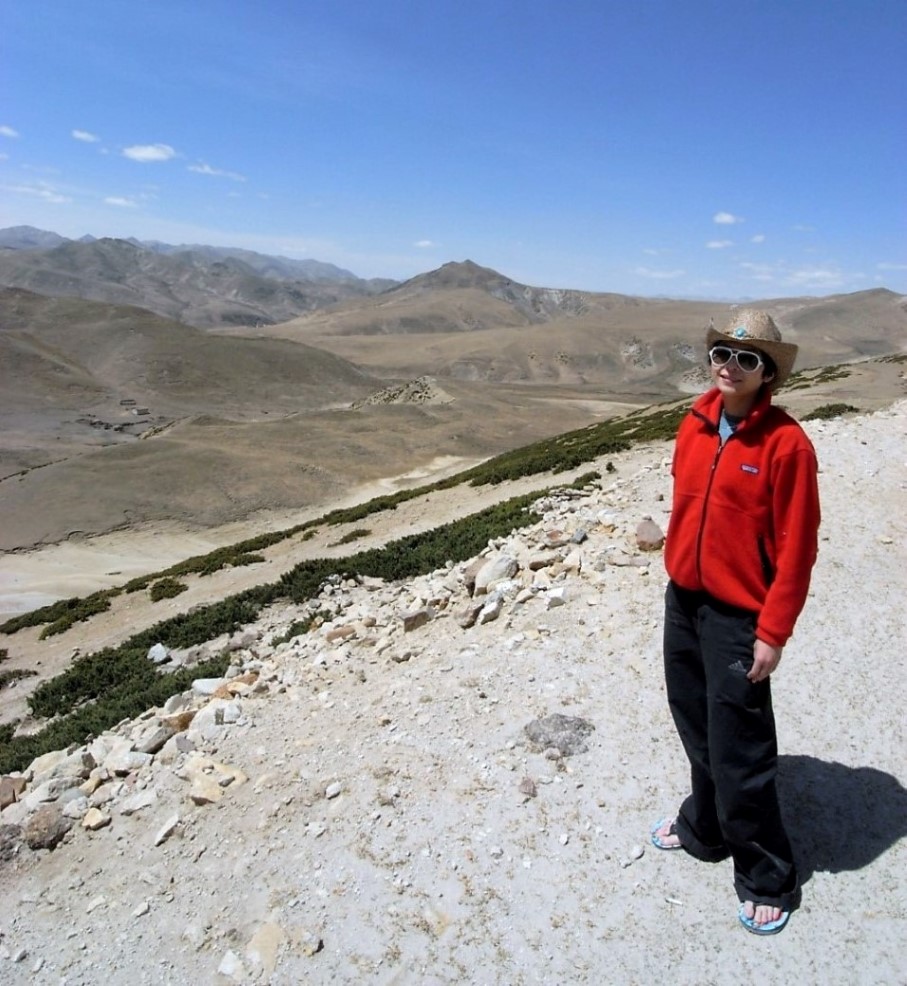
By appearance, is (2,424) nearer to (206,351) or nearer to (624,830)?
(206,351)

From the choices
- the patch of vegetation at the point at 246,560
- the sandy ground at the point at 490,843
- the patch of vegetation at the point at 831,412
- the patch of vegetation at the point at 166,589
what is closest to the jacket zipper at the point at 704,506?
the sandy ground at the point at 490,843

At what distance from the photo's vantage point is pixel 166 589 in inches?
807

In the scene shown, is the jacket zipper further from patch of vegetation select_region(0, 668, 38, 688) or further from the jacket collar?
patch of vegetation select_region(0, 668, 38, 688)

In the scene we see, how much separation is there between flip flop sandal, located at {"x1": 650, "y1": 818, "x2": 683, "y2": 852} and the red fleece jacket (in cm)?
201

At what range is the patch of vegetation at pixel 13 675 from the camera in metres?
15.5

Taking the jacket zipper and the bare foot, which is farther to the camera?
the bare foot

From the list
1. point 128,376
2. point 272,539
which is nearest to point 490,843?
point 272,539

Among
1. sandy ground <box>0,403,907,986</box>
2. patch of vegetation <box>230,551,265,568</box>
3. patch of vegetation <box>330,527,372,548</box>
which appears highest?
sandy ground <box>0,403,907,986</box>

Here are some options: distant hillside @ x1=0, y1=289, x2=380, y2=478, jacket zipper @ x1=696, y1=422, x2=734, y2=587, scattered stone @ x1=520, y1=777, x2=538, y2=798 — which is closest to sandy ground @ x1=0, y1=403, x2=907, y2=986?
scattered stone @ x1=520, y1=777, x2=538, y2=798

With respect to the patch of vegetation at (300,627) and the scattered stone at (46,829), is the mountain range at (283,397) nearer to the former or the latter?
the scattered stone at (46,829)

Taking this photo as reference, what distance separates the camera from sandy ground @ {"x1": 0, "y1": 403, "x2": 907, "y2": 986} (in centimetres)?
455

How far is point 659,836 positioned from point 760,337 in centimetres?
357

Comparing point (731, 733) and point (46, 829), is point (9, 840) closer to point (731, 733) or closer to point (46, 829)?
point (46, 829)

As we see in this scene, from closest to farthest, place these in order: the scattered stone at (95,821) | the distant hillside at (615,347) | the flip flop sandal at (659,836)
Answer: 1. the flip flop sandal at (659,836)
2. the scattered stone at (95,821)
3. the distant hillside at (615,347)
